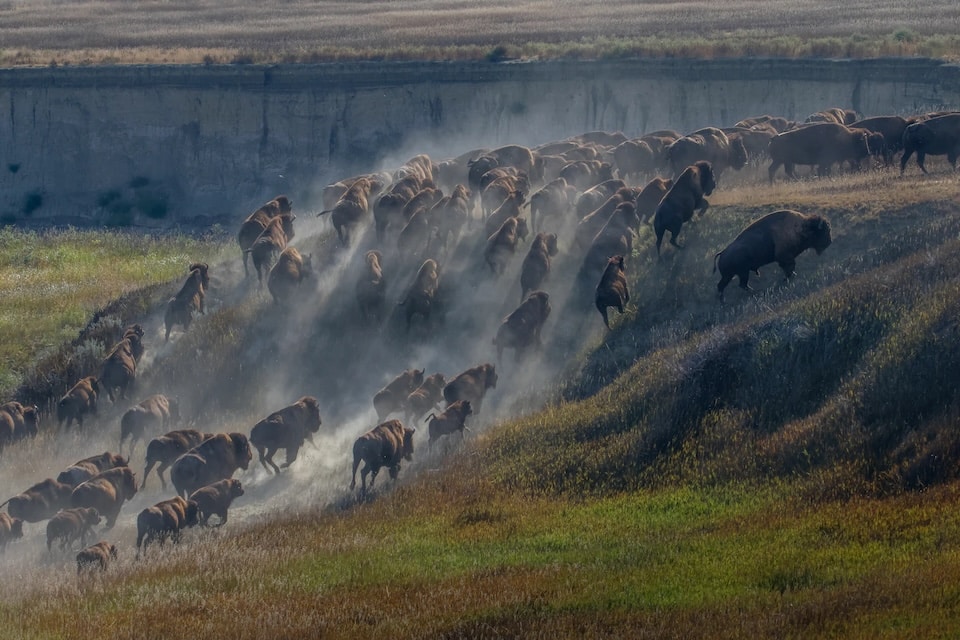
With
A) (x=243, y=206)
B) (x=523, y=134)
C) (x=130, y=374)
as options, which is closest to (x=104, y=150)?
(x=243, y=206)

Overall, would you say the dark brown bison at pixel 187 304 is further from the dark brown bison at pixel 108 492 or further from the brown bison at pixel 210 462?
the dark brown bison at pixel 108 492

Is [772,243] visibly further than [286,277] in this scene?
No

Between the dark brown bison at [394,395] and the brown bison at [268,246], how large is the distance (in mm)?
6773

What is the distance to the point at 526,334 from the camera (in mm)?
22328

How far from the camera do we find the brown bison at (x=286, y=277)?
85.3 ft

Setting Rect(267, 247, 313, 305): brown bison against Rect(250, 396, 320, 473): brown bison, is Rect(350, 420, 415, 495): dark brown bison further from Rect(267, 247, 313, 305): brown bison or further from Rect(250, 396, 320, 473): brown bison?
Rect(267, 247, 313, 305): brown bison

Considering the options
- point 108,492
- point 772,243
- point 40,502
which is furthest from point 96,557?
point 772,243

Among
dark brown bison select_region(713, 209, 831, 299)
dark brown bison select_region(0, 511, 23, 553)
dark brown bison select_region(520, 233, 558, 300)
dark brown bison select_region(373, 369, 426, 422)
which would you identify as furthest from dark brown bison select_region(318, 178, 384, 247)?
dark brown bison select_region(0, 511, 23, 553)

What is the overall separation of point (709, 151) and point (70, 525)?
16079mm

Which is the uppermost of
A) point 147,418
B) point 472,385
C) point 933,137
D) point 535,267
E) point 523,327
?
point 933,137

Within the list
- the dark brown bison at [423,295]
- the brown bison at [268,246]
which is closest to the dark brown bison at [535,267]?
the dark brown bison at [423,295]

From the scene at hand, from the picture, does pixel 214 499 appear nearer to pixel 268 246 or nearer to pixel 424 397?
pixel 424 397

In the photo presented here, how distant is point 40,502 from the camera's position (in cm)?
1931

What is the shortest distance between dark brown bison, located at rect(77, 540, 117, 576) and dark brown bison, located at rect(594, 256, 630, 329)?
30.1 feet
